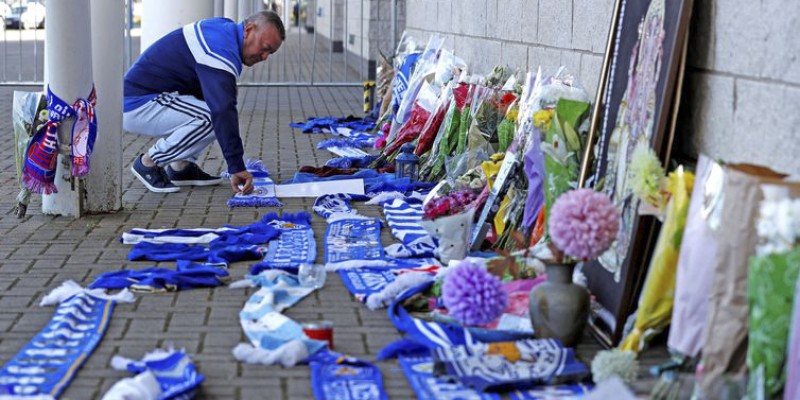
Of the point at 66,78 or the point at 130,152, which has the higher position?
the point at 66,78

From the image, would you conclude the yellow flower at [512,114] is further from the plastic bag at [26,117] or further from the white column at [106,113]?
the plastic bag at [26,117]

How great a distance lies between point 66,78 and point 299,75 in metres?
14.3

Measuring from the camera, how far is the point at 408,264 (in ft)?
18.1

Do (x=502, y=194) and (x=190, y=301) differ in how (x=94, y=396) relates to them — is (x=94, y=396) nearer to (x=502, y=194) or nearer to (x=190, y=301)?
(x=190, y=301)

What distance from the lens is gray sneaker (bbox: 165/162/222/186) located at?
8.12 m

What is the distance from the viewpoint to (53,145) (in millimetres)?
6477

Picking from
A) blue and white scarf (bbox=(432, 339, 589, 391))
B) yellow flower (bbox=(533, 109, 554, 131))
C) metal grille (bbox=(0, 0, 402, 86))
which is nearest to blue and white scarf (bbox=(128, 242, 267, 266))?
yellow flower (bbox=(533, 109, 554, 131))

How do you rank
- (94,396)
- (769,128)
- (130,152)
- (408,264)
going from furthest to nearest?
(130,152) → (408,264) → (769,128) → (94,396)

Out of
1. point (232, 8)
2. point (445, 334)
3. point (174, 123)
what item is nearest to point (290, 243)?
point (445, 334)

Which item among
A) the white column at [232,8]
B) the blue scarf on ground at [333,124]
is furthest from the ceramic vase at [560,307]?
the white column at [232,8]

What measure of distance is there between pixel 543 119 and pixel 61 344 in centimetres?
260

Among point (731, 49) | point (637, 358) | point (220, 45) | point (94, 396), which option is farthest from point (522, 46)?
point (94, 396)

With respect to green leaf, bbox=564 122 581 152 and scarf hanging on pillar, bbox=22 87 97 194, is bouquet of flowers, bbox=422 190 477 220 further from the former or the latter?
scarf hanging on pillar, bbox=22 87 97 194

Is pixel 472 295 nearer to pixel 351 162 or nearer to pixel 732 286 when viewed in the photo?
pixel 732 286
